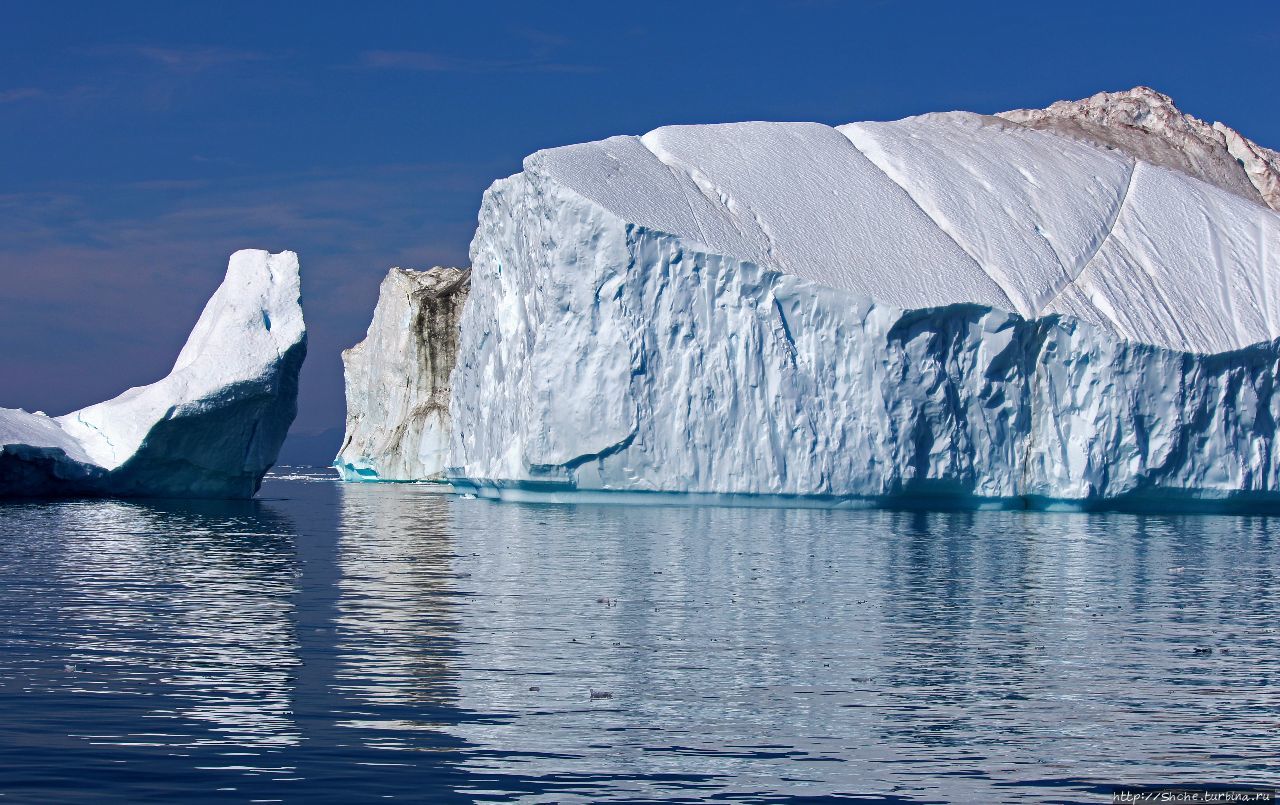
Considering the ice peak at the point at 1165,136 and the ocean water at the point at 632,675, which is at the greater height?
the ice peak at the point at 1165,136

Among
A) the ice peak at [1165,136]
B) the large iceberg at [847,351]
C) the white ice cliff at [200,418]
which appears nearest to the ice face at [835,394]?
the large iceberg at [847,351]

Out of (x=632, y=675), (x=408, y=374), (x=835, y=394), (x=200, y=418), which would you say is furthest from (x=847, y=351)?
(x=408, y=374)

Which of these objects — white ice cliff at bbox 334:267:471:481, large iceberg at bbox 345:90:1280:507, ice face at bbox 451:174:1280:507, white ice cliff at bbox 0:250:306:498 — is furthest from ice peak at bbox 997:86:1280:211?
white ice cliff at bbox 334:267:471:481

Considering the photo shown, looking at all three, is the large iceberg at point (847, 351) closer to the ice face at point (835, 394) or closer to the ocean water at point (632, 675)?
the ice face at point (835, 394)

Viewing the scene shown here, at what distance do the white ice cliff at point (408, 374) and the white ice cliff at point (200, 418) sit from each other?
56.3ft

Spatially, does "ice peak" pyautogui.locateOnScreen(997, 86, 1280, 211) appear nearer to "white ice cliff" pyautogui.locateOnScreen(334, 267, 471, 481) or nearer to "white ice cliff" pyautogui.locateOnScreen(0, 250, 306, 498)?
"white ice cliff" pyautogui.locateOnScreen(0, 250, 306, 498)

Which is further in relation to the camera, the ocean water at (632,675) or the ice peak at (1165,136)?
the ice peak at (1165,136)

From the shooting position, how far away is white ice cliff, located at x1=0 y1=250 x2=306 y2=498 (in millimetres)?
23109

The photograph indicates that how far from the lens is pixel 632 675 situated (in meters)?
6.72

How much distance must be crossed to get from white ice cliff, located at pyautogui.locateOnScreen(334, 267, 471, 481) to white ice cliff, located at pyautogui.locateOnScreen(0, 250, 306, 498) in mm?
17164

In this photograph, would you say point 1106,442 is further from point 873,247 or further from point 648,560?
point 648,560

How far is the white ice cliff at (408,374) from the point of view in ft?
143

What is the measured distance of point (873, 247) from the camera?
21609 millimetres

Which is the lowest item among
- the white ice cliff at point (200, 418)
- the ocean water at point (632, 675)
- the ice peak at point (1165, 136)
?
the ocean water at point (632, 675)
